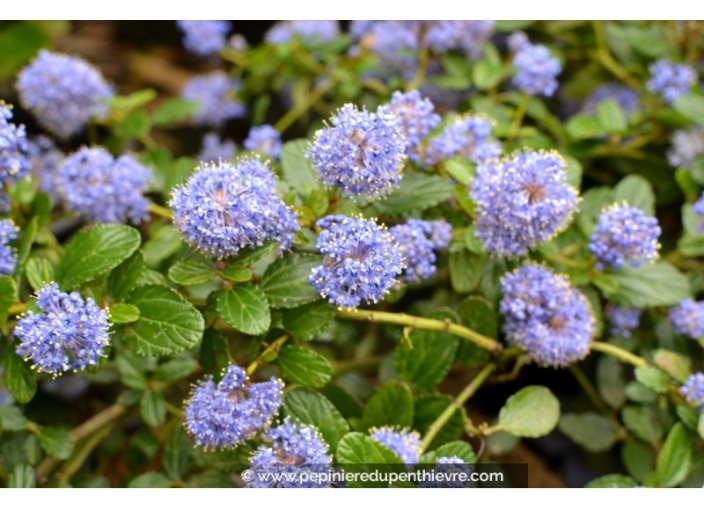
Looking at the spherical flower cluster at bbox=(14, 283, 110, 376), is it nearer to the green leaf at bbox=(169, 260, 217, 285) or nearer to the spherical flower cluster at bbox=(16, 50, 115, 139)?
the green leaf at bbox=(169, 260, 217, 285)

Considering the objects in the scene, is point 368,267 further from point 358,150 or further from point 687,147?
point 687,147

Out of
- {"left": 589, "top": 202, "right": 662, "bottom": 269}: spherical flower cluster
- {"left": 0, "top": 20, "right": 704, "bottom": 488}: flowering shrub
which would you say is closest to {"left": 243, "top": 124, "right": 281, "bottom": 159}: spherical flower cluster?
{"left": 0, "top": 20, "right": 704, "bottom": 488}: flowering shrub

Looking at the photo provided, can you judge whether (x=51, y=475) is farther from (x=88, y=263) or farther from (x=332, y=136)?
(x=332, y=136)

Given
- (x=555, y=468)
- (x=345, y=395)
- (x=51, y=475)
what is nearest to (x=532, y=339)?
(x=345, y=395)

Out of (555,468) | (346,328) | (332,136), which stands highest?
(332,136)

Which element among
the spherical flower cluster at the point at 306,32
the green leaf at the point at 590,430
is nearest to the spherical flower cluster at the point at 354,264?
the green leaf at the point at 590,430
